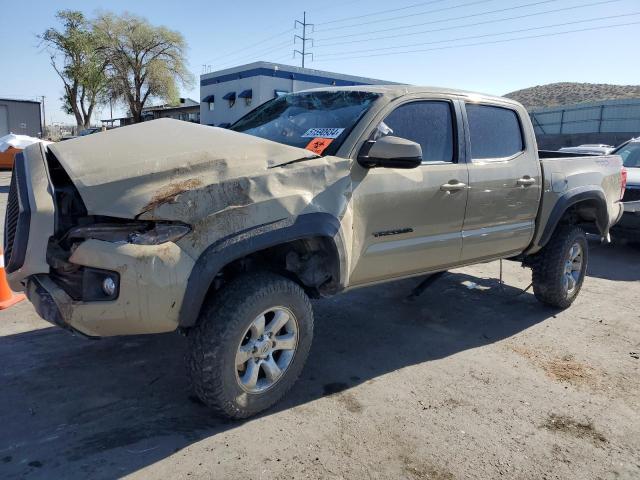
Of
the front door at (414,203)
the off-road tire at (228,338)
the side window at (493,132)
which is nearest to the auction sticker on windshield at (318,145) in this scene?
the front door at (414,203)

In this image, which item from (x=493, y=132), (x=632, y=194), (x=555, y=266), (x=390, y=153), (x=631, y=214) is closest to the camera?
(x=390, y=153)

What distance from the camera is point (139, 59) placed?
1766 inches

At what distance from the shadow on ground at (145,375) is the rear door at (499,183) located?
2.77 feet

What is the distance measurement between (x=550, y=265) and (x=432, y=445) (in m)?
2.88

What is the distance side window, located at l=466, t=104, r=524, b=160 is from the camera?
4.31 metres

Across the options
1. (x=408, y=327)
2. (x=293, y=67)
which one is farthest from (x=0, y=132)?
(x=408, y=327)

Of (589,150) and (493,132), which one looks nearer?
(493,132)

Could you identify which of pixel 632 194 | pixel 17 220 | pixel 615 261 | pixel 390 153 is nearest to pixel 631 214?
pixel 632 194

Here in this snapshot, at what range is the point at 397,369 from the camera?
3.85 metres

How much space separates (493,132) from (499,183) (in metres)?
0.51

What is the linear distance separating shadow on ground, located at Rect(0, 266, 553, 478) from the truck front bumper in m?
0.64

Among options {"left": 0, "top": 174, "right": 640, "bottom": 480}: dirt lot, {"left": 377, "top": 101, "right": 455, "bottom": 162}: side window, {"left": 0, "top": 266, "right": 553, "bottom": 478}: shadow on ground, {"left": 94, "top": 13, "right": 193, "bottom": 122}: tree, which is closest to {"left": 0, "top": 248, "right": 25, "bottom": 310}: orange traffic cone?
{"left": 0, "top": 174, "right": 640, "bottom": 480}: dirt lot

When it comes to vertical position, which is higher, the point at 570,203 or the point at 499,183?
the point at 499,183

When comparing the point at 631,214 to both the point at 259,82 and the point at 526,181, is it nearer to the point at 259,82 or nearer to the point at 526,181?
the point at 526,181
